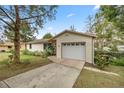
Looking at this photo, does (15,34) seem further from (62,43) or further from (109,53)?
(109,53)

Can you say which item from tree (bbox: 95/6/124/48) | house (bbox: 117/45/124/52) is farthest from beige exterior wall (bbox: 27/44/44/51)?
house (bbox: 117/45/124/52)

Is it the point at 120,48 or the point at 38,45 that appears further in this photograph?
the point at 120,48

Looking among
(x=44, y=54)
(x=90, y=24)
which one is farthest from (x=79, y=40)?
(x=90, y=24)

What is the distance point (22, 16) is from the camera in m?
12.6

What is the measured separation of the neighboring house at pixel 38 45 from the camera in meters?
16.2

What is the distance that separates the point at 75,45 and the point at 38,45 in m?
4.45

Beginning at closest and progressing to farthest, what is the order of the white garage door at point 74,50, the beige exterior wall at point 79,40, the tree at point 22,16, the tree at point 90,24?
the tree at point 22,16, the beige exterior wall at point 79,40, the white garage door at point 74,50, the tree at point 90,24

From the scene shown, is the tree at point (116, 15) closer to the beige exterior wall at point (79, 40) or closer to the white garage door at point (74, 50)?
the beige exterior wall at point (79, 40)

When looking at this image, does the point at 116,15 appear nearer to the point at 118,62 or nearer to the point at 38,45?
the point at 118,62

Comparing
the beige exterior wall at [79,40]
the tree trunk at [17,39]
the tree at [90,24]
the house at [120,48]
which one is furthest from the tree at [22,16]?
the house at [120,48]

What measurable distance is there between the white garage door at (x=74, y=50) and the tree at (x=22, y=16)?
3663mm

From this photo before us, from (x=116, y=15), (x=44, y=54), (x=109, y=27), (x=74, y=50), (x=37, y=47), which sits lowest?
(x=44, y=54)

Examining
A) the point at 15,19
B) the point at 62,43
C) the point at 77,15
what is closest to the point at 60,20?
the point at 77,15

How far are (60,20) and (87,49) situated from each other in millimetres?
3558
